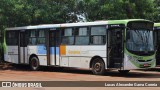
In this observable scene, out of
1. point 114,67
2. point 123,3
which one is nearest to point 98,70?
point 114,67

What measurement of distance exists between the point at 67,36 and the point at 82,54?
1.67 meters

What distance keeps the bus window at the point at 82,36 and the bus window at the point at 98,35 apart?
0.47 m

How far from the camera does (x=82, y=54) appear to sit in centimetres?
2188

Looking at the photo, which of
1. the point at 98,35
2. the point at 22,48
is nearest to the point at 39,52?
the point at 22,48

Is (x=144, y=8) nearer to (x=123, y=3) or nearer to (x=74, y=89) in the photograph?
(x=123, y=3)

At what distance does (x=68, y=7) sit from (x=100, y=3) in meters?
2.64

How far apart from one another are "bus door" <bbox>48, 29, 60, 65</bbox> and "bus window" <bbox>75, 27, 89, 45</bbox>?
1855mm

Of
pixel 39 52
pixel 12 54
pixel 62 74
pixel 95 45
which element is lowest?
pixel 62 74

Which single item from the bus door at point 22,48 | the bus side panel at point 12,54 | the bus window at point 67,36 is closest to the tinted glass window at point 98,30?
the bus window at point 67,36

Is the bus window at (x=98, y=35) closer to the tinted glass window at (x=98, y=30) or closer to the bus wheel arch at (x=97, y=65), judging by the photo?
the tinted glass window at (x=98, y=30)

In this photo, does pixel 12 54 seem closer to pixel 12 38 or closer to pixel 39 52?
pixel 12 38

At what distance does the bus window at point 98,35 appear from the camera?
2044 cm

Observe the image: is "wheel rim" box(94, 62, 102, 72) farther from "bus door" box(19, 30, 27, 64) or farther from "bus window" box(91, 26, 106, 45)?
"bus door" box(19, 30, 27, 64)

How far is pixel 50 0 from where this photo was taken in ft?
103
